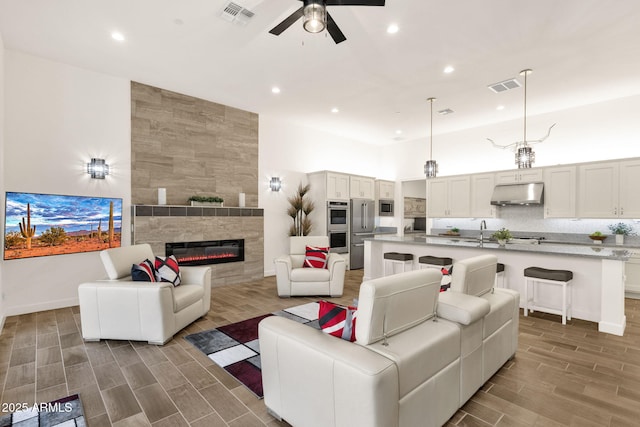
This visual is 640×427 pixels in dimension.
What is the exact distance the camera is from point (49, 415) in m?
2.09

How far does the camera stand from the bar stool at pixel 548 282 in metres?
3.80

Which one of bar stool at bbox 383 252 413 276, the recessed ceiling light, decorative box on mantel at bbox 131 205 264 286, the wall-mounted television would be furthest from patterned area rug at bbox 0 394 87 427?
bar stool at bbox 383 252 413 276

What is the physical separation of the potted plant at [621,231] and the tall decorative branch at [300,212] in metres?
5.62

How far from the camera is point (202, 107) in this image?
19.0 feet

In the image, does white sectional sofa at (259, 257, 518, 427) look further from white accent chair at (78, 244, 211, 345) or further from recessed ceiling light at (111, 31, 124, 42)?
recessed ceiling light at (111, 31, 124, 42)

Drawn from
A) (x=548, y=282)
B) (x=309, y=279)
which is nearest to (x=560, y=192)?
(x=548, y=282)

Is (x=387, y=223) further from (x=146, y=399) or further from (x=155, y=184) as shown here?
(x=146, y=399)

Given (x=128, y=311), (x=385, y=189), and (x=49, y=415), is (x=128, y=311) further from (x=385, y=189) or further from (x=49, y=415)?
(x=385, y=189)

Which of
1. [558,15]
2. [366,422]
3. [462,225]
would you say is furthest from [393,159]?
[366,422]

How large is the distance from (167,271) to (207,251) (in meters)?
1.93

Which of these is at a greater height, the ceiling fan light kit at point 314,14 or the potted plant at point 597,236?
the ceiling fan light kit at point 314,14

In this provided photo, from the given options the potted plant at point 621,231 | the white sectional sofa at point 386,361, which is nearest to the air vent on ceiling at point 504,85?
the potted plant at point 621,231

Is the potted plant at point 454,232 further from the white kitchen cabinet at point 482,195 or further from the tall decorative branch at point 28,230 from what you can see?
the tall decorative branch at point 28,230

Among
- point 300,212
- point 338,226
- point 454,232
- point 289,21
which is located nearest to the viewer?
point 289,21
